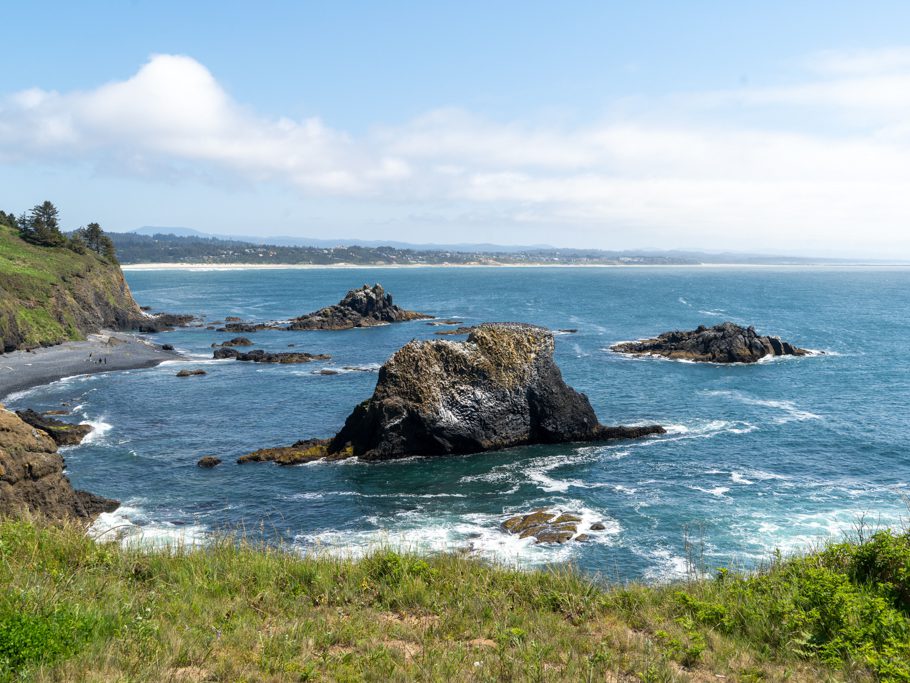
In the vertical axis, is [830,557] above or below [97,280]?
below

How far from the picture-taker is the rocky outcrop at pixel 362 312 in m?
108

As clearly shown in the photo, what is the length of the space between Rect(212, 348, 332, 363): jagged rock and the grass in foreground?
60068mm

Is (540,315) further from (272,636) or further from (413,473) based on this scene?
(272,636)

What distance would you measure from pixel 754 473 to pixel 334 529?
24.4 m

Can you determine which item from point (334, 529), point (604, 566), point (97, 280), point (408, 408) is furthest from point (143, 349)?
point (604, 566)

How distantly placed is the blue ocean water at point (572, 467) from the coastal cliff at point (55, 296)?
56.5 ft

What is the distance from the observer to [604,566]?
24.6 metres

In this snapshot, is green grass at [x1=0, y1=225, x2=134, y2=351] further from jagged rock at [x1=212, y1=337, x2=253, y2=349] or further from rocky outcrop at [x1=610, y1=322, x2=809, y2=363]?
rocky outcrop at [x1=610, y1=322, x2=809, y2=363]

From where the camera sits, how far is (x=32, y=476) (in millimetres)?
26172

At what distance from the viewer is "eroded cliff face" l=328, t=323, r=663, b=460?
129ft

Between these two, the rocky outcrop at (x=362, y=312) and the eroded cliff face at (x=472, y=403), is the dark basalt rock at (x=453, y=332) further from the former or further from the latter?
the eroded cliff face at (x=472, y=403)

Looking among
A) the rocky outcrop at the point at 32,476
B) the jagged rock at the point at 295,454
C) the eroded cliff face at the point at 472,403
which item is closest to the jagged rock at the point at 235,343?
the jagged rock at the point at 295,454

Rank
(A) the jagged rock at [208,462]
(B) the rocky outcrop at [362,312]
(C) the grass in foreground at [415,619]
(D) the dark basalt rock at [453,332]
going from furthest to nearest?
(B) the rocky outcrop at [362,312]
(D) the dark basalt rock at [453,332]
(A) the jagged rock at [208,462]
(C) the grass in foreground at [415,619]

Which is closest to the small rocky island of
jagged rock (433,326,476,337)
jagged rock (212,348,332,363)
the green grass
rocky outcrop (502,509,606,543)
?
rocky outcrop (502,509,606,543)
